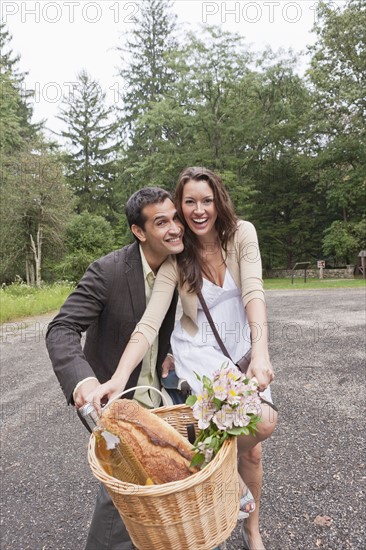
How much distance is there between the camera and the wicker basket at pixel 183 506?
4.25ft

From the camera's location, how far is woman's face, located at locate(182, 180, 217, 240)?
7.27ft

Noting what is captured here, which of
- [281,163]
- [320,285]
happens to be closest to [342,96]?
[281,163]

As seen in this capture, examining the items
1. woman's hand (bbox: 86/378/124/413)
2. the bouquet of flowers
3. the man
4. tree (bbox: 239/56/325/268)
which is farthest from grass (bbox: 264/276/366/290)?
the bouquet of flowers

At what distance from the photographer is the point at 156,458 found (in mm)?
1466

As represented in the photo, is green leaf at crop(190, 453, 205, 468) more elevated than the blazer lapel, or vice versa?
the blazer lapel

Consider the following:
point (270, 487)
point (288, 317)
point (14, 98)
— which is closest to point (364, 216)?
point (288, 317)

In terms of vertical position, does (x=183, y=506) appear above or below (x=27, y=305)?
above

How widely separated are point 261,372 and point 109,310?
81 cm

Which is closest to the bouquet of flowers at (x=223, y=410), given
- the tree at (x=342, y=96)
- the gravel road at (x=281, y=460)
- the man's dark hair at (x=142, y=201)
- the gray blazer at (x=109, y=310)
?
the gray blazer at (x=109, y=310)

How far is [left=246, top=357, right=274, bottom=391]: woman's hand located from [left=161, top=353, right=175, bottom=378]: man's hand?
0.61 meters

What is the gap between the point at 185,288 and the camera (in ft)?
7.11

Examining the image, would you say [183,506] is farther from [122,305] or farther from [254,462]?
[122,305]

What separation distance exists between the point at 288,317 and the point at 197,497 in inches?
363

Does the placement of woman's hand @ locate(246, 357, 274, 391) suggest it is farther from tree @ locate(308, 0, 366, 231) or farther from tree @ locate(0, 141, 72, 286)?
tree @ locate(308, 0, 366, 231)
